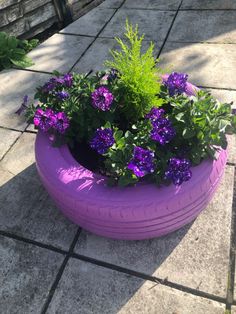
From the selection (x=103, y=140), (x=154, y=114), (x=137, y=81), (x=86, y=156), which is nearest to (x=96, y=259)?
(x=86, y=156)

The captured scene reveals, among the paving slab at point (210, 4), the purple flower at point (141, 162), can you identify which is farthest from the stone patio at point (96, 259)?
the paving slab at point (210, 4)

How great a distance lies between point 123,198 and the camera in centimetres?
214

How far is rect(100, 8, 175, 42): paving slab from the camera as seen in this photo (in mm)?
4606

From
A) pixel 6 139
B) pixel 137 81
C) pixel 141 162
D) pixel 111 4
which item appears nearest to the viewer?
pixel 141 162

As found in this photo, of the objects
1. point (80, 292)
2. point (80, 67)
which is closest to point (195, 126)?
point (80, 292)

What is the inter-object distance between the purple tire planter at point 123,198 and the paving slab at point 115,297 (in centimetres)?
28

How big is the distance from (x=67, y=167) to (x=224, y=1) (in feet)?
12.9

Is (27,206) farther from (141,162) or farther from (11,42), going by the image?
(11,42)

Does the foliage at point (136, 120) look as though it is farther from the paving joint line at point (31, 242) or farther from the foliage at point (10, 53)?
the foliage at point (10, 53)

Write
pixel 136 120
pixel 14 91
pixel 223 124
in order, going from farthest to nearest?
pixel 14 91 → pixel 136 120 → pixel 223 124

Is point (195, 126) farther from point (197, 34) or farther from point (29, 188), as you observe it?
point (197, 34)

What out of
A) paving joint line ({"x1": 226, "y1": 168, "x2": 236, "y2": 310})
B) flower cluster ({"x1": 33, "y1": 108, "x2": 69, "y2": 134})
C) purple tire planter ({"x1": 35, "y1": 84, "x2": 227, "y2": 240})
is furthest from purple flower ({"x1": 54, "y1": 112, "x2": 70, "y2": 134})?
paving joint line ({"x1": 226, "y1": 168, "x2": 236, "y2": 310})

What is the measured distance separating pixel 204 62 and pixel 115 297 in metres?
2.77

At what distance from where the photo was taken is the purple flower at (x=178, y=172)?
2.09 metres
